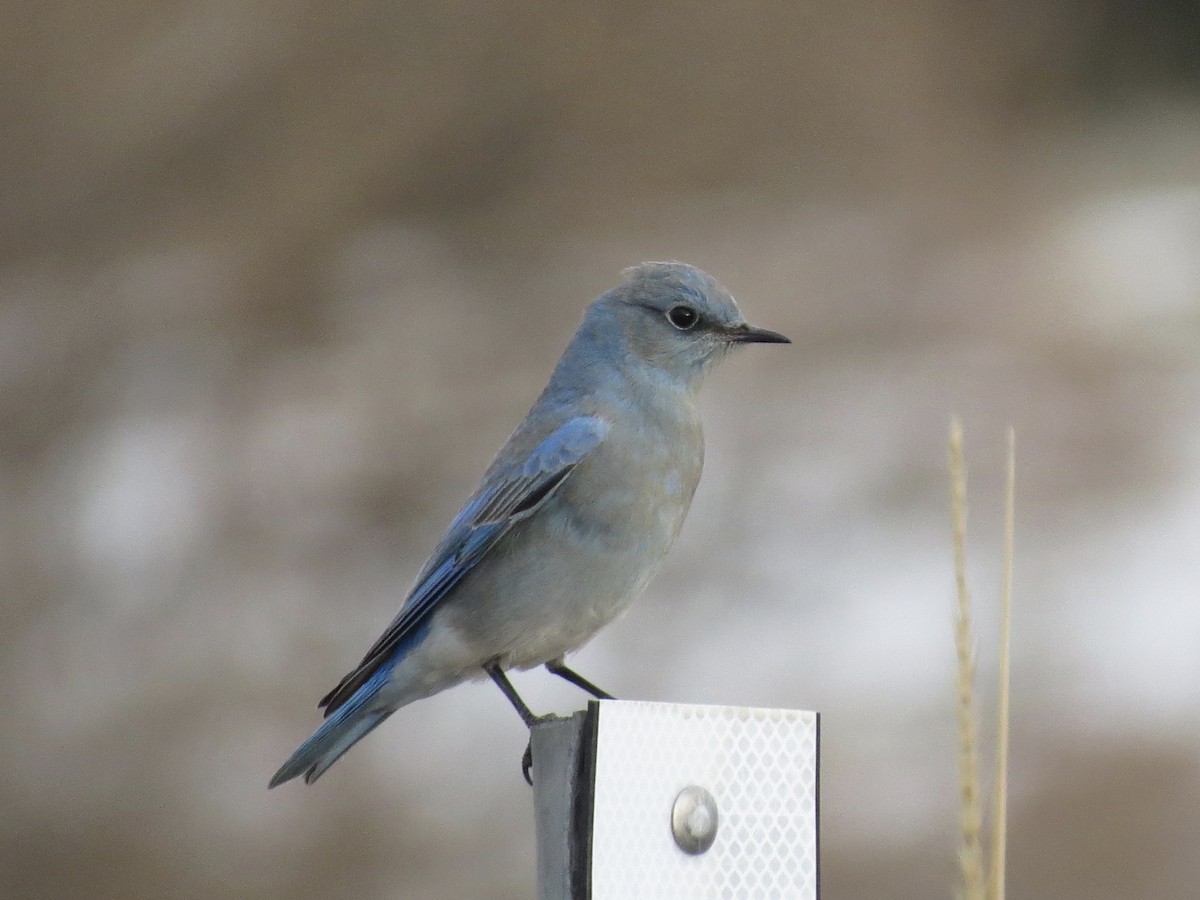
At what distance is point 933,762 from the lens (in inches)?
185

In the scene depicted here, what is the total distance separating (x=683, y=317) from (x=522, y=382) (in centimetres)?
185

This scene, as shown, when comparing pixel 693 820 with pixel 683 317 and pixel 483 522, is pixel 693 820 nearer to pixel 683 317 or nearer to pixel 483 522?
pixel 483 522

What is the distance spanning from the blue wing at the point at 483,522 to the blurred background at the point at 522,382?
161 cm

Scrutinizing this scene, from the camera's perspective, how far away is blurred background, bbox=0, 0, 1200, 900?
471 centimetres

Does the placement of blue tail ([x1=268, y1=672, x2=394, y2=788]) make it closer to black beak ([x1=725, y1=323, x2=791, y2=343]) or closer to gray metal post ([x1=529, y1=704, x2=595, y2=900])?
black beak ([x1=725, y1=323, x2=791, y2=343])

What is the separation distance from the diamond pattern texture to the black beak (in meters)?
1.57

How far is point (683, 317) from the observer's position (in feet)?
10.8

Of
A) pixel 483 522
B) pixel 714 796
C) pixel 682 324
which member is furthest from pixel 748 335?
pixel 714 796

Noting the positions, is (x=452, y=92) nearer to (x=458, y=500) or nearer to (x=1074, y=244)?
(x=458, y=500)

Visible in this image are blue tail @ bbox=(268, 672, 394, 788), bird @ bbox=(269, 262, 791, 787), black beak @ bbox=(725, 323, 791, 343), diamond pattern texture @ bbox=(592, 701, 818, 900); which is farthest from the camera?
black beak @ bbox=(725, 323, 791, 343)

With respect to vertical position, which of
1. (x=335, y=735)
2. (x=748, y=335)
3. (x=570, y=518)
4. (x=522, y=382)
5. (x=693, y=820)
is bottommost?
(x=693, y=820)

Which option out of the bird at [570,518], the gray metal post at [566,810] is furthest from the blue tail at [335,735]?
the gray metal post at [566,810]

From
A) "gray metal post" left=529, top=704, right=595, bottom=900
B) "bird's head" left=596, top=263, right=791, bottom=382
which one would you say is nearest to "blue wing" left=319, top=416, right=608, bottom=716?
"bird's head" left=596, top=263, right=791, bottom=382

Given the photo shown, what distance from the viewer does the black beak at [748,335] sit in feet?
10.5
